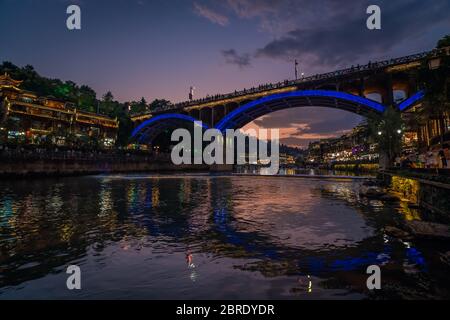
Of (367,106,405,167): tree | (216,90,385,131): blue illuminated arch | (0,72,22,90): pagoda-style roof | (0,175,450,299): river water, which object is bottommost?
(0,175,450,299): river water

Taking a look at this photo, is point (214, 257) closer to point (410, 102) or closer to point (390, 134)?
point (390, 134)

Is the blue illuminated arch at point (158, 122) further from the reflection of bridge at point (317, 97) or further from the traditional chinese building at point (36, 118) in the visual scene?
the traditional chinese building at point (36, 118)

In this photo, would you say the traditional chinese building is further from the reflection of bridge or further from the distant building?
the distant building

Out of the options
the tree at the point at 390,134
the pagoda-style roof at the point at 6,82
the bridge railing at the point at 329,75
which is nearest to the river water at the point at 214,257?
the tree at the point at 390,134

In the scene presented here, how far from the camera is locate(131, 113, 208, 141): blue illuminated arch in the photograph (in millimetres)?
87750

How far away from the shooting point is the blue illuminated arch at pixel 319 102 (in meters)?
54.3

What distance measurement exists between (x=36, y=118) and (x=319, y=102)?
68114 millimetres

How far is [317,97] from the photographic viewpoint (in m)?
61.4

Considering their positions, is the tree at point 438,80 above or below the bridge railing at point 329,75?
below

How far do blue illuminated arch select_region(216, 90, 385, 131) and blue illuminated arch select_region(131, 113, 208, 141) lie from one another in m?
13.3

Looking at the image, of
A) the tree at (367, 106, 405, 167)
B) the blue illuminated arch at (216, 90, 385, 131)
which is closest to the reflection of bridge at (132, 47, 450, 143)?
the blue illuminated arch at (216, 90, 385, 131)

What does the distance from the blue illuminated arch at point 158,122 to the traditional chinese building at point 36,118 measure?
16.7m

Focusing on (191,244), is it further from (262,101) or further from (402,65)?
(262,101)

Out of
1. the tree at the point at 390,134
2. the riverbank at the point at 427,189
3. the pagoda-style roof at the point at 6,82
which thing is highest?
the pagoda-style roof at the point at 6,82
